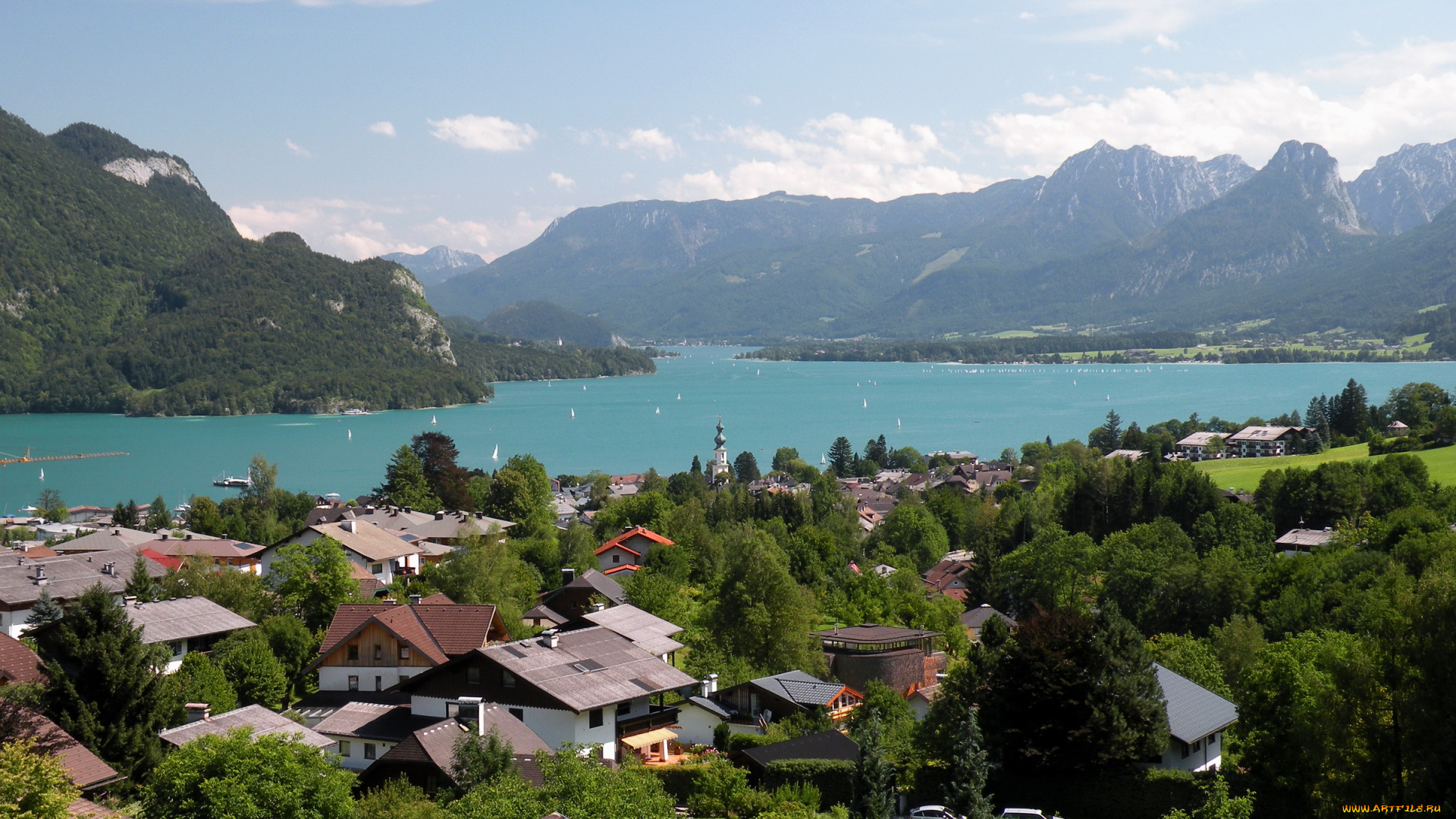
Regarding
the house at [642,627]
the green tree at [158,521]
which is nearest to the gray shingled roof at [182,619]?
the house at [642,627]

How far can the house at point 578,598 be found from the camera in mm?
25672

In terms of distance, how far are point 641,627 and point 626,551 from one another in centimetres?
1335

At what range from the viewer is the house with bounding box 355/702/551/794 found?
13.8 metres

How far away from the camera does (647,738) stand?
16.8m

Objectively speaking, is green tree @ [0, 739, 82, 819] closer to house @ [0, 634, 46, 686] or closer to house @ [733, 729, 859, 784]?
house @ [0, 634, 46, 686]

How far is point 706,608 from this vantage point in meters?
26.2

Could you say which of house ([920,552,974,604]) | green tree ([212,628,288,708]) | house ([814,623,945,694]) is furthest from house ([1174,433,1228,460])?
green tree ([212,628,288,708])

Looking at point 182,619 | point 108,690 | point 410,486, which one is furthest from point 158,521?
point 108,690

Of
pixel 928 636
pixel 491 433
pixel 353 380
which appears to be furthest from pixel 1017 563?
pixel 353 380

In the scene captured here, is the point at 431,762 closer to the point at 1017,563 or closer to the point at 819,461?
the point at 1017,563

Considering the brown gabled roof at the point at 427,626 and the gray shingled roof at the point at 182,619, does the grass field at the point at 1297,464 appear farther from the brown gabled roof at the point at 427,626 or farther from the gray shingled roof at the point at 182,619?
the gray shingled roof at the point at 182,619

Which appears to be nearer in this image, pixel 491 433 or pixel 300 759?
pixel 300 759

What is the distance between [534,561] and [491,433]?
260ft

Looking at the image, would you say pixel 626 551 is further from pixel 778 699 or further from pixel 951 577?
pixel 778 699
